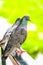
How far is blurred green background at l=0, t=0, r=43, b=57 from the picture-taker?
2.15m

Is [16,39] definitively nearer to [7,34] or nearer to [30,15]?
[7,34]

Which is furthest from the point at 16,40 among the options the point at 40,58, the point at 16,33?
the point at 40,58

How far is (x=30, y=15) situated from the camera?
2168 millimetres

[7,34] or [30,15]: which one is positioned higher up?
[30,15]

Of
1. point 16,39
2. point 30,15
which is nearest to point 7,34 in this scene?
point 16,39

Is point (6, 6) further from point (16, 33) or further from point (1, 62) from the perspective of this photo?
point (1, 62)

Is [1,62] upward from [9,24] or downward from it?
downward

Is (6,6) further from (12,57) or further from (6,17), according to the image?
(12,57)

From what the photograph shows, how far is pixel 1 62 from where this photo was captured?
2.16 metres

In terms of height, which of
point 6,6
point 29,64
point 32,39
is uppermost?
point 6,6

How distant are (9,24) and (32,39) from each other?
161 millimetres

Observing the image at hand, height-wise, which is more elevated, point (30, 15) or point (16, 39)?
point (30, 15)

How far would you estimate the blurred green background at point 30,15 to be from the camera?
215cm

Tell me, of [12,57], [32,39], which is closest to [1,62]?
[12,57]
